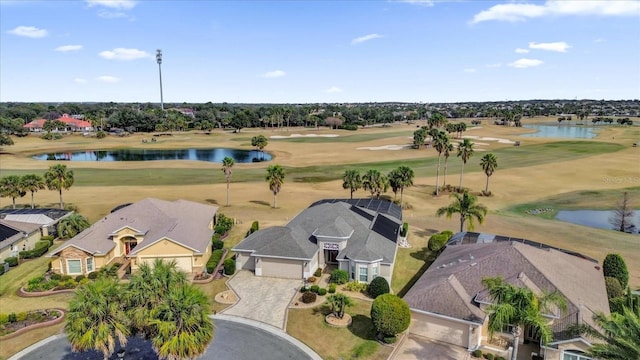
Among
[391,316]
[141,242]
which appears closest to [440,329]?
[391,316]

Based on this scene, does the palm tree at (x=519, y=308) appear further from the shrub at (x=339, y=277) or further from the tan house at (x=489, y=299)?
the shrub at (x=339, y=277)

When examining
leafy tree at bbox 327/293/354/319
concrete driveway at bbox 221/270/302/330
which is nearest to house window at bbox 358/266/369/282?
concrete driveway at bbox 221/270/302/330

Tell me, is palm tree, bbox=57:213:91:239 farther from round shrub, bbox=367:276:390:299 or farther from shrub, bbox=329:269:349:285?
round shrub, bbox=367:276:390:299

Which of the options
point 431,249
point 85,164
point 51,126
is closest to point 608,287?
point 431,249

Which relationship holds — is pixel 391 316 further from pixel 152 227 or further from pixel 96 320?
pixel 152 227

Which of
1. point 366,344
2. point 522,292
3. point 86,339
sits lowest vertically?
point 366,344

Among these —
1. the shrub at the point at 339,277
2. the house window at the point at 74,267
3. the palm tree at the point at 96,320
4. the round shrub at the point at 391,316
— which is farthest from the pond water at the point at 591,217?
the house window at the point at 74,267

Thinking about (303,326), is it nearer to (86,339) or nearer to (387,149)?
(86,339)
